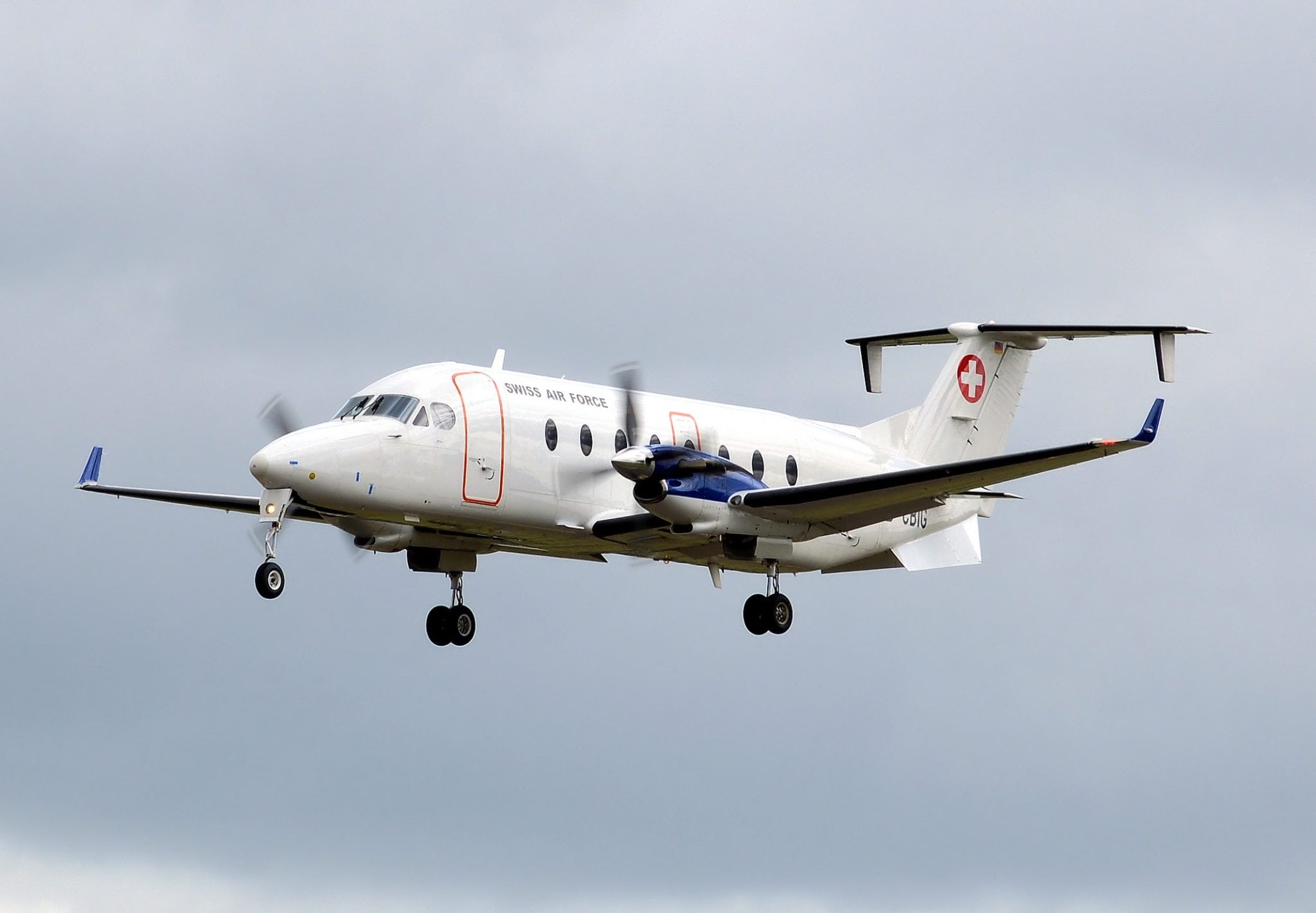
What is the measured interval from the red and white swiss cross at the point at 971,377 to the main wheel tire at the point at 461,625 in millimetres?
9283

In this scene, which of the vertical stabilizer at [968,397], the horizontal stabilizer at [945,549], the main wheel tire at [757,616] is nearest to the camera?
the main wheel tire at [757,616]

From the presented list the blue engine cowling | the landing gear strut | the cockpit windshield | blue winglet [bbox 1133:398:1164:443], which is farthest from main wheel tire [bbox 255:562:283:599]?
blue winglet [bbox 1133:398:1164:443]

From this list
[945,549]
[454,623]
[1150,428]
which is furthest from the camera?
[945,549]

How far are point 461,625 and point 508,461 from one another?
12.8ft

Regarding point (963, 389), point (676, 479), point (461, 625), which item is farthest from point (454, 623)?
point (963, 389)

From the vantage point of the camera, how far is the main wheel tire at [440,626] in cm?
3006

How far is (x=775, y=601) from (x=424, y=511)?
573cm

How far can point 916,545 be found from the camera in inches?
1281

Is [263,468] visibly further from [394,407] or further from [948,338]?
[948,338]

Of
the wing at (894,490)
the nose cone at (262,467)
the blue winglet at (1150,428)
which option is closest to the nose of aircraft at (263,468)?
the nose cone at (262,467)

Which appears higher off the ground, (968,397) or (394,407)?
(968,397)

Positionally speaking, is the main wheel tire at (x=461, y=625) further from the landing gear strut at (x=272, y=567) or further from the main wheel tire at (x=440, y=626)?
the landing gear strut at (x=272, y=567)

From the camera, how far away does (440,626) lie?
3008 cm

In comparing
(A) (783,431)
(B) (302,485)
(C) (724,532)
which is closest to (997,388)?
(A) (783,431)
